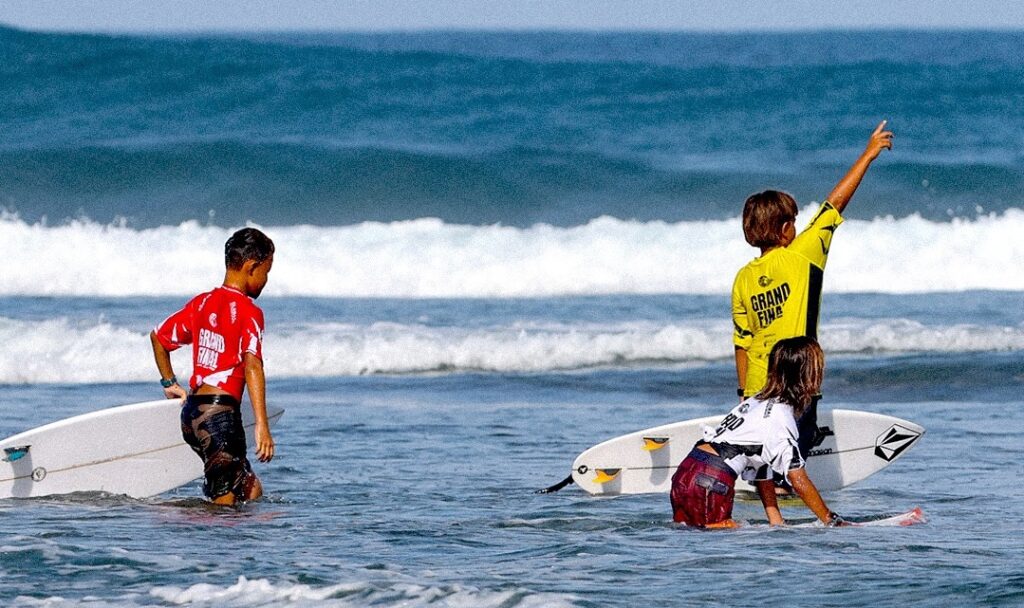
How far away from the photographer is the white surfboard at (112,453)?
22.9ft

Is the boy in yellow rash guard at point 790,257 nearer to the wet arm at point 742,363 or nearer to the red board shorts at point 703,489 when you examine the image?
the wet arm at point 742,363

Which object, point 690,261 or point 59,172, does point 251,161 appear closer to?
point 59,172

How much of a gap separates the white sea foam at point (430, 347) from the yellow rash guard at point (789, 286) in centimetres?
666

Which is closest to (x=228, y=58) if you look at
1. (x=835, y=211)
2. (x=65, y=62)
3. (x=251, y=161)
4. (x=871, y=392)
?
(x=65, y=62)

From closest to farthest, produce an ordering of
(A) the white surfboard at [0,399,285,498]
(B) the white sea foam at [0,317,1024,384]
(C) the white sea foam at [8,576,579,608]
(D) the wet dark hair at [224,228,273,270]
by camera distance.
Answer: (C) the white sea foam at [8,576,579,608]
(D) the wet dark hair at [224,228,273,270]
(A) the white surfboard at [0,399,285,498]
(B) the white sea foam at [0,317,1024,384]

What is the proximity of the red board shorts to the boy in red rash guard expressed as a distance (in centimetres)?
173

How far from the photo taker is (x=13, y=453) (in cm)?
686

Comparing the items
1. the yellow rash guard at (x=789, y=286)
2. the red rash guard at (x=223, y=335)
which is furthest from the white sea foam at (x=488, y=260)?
the yellow rash guard at (x=789, y=286)

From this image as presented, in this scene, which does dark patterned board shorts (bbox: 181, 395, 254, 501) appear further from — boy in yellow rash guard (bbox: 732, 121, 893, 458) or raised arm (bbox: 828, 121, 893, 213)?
raised arm (bbox: 828, 121, 893, 213)

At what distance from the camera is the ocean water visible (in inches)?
216

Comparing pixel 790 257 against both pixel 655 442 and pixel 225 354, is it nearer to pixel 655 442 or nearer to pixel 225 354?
pixel 655 442

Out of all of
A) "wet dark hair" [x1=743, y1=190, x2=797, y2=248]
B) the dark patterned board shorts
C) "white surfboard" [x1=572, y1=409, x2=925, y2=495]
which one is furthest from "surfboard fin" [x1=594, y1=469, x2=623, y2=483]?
the dark patterned board shorts

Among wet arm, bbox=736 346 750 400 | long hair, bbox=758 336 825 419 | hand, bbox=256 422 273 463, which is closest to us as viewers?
long hair, bbox=758 336 825 419

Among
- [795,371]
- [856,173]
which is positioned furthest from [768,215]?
[795,371]
